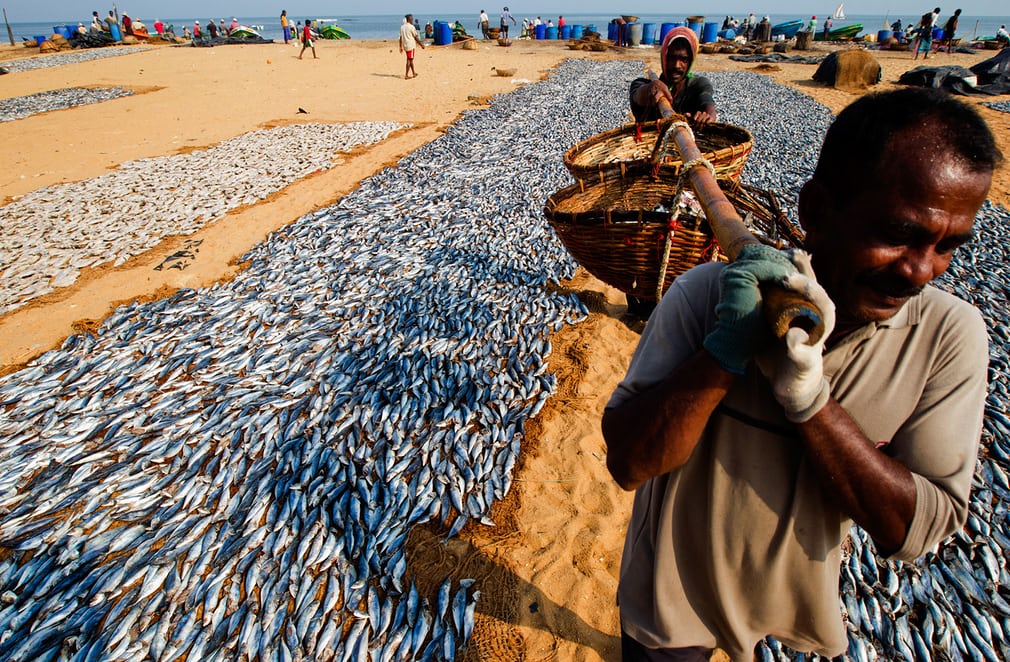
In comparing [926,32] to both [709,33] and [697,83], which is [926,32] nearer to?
[709,33]

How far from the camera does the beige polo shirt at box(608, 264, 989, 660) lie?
1.40m

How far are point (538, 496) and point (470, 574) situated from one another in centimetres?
86

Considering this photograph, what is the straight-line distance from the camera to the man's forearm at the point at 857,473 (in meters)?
1.32

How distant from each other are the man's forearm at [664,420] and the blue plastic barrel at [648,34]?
162 feet

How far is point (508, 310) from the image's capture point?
6.15 m

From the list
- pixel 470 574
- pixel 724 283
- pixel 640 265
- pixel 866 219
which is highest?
pixel 866 219

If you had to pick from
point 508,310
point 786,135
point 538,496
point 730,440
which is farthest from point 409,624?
point 786,135

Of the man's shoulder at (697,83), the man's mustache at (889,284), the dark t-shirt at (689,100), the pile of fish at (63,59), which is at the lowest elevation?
the man's mustache at (889,284)

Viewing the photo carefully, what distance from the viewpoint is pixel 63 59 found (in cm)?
3475

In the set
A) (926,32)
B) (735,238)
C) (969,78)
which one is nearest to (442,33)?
(926,32)

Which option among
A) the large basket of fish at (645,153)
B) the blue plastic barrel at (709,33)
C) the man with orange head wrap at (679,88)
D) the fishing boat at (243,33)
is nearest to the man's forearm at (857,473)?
the large basket of fish at (645,153)

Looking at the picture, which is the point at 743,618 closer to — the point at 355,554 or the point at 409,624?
the point at 409,624

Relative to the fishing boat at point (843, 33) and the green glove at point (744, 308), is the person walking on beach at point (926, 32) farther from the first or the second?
the green glove at point (744, 308)

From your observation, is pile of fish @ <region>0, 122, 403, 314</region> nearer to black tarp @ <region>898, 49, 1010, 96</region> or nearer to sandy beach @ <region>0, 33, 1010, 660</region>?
sandy beach @ <region>0, 33, 1010, 660</region>
